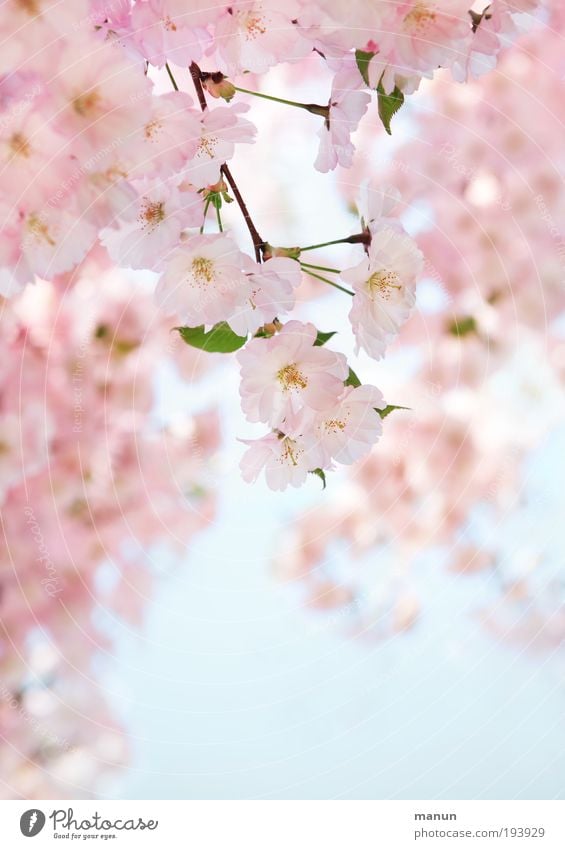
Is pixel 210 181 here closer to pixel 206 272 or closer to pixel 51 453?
pixel 206 272

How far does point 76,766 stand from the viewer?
585 mm

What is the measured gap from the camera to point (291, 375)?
14.4 inches

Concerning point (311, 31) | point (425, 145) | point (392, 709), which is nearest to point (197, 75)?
point (311, 31)

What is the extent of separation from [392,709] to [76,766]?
241 mm

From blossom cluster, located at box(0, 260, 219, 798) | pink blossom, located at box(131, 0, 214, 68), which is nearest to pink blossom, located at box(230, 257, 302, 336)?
pink blossom, located at box(131, 0, 214, 68)

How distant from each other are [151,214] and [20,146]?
8 cm

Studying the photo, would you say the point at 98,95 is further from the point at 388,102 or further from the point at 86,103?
the point at 388,102

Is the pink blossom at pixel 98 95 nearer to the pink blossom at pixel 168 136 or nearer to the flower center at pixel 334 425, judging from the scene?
the pink blossom at pixel 168 136

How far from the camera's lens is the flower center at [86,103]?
1.22 ft

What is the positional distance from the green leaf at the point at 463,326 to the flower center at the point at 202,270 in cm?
39
